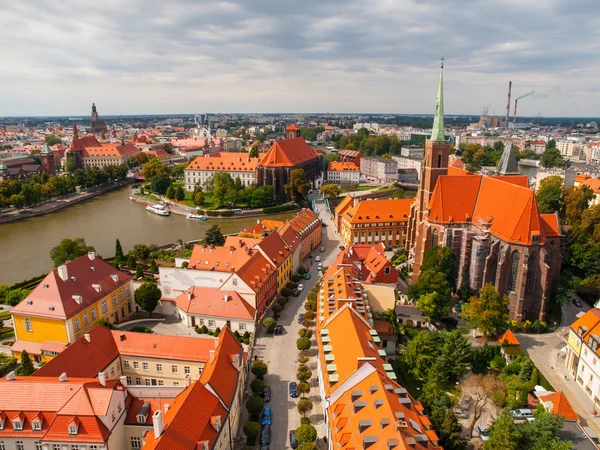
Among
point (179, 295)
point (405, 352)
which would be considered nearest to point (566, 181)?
point (405, 352)

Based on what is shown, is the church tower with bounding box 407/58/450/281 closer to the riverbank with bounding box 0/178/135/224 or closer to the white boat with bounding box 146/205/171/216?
the white boat with bounding box 146/205/171/216

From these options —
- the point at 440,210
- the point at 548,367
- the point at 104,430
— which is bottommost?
the point at 548,367

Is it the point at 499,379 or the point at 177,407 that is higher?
the point at 177,407

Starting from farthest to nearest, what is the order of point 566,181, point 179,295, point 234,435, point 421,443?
point 566,181
point 179,295
point 234,435
point 421,443

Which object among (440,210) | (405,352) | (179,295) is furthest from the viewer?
(440,210)

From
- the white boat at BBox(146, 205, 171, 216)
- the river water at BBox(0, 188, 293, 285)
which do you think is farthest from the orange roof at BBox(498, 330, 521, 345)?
the white boat at BBox(146, 205, 171, 216)

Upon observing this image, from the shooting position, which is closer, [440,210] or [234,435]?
[234,435]

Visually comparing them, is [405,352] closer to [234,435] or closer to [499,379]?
[499,379]
